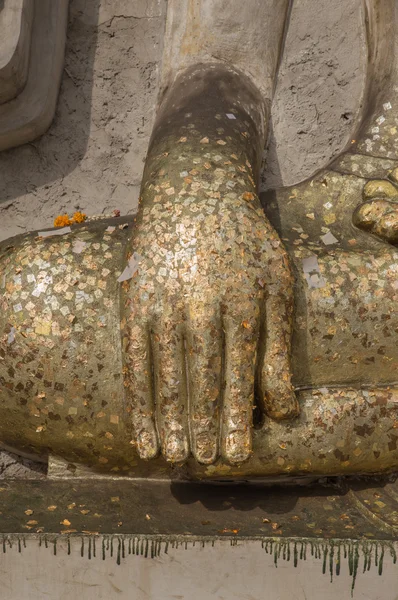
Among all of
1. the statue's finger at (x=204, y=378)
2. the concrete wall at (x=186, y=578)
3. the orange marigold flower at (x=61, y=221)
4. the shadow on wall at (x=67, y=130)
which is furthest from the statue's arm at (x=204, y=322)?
the shadow on wall at (x=67, y=130)

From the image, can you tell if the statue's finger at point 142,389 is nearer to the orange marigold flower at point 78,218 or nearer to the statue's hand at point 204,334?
the statue's hand at point 204,334

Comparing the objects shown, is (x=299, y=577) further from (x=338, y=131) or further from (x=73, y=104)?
(x=73, y=104)

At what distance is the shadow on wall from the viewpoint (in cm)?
173

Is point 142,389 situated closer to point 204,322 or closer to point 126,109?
point 204,322

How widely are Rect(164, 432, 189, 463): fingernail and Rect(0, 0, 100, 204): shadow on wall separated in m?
0.75

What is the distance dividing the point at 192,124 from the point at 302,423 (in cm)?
55

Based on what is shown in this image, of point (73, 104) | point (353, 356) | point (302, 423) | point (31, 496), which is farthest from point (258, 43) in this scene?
point (31, 496)

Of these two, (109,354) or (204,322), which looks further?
(109,354)

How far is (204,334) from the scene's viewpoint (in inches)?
47.3

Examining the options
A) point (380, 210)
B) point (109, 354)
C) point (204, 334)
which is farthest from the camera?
point (380, 210)

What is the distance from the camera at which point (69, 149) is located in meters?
1.75

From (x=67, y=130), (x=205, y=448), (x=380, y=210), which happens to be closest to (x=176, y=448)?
(x=205, y=448)

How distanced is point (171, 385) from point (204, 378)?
0.17ft

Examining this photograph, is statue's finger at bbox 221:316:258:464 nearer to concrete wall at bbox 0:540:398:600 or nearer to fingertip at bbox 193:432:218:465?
fingertip at bbox 193:432:218:465
